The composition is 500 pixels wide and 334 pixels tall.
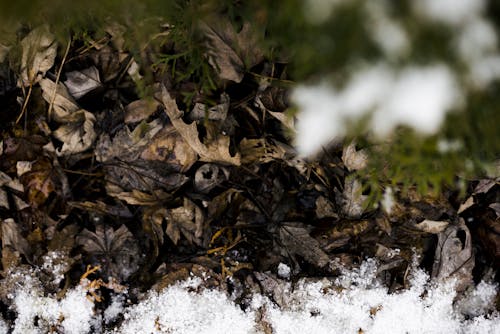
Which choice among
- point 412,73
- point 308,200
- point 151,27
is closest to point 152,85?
point 151,27

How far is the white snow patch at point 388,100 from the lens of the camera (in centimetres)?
107

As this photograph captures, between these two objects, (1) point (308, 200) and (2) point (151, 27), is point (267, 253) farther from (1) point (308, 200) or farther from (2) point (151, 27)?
(2) point (151, 27)

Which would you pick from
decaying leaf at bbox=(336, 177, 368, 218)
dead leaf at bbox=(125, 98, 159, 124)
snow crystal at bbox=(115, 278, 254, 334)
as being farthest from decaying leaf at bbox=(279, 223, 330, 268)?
dead leaf at bbox=(125, 98, 159, 124)

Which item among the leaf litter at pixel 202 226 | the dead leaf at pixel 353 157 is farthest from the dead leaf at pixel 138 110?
the dead leaf at pixel 353 157

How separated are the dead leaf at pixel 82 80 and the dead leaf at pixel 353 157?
1.18m

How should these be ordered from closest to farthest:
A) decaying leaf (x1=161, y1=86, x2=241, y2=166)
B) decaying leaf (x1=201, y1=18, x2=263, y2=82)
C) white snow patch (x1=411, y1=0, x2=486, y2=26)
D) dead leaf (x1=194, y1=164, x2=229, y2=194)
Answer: white snow patch (x1=411, y1=0, x2=486, y2=26) < decaying leaf (x1=201, y1=18, x2=263, y2=82) < decaying leaf (x1=161, y1=86, x2=241, y2=166) < dead leaf (x1=194, y1=164, x2=229, y2=194)

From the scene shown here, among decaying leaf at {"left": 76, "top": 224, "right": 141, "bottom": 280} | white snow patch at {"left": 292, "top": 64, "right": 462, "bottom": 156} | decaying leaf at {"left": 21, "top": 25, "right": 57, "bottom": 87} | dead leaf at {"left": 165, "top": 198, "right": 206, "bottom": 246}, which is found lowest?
decaying leaf at {"left": 76, "top": 224, "right": 141, "bottom": 280}

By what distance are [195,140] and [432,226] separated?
1.14 m

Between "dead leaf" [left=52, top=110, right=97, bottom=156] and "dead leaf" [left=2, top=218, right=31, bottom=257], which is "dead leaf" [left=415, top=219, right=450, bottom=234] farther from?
"dead leaf" [left=2, top=218, right=31, bottom=257]

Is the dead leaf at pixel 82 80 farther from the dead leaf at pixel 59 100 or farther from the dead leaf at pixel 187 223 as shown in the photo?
the dead leaf at pixel 187 223

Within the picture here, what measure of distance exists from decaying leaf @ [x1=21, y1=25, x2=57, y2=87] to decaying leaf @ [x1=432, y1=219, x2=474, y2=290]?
1960 millimetres

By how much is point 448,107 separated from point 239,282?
1.27 m

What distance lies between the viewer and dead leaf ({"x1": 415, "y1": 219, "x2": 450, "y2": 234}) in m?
1.95

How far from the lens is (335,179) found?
79.0 inches
